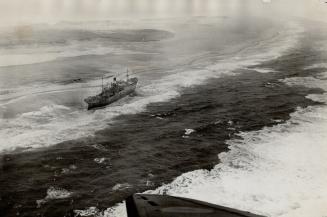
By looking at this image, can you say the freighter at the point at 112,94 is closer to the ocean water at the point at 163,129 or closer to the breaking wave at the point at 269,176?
the ocean water at the point at 163,129

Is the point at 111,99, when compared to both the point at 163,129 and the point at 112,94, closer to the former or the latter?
the point at 112,94

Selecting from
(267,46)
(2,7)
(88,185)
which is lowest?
(88,185)

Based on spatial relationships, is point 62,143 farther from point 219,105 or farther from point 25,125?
point 219,105

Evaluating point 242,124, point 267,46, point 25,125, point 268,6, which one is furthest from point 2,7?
point 268,6

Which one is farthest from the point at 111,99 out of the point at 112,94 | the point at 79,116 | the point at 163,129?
the point at 163,129

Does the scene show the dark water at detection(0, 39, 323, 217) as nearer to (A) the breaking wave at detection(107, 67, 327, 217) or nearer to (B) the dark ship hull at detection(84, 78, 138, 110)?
(A) the breaking wave at detection(107, 67, 327, 217)

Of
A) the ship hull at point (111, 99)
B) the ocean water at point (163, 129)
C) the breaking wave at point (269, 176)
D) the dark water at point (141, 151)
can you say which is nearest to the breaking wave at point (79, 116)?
the ocean water at point (163, 129)

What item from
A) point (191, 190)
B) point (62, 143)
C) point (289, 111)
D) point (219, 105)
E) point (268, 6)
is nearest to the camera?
point (191, 190)
